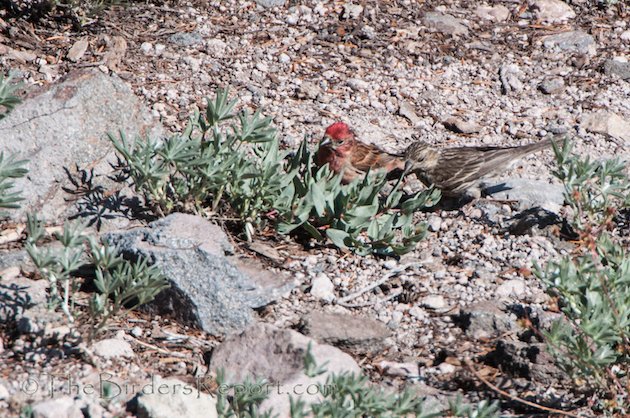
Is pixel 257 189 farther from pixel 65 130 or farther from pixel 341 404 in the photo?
pixel 341 404

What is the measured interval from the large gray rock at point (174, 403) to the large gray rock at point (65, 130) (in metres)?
1.78

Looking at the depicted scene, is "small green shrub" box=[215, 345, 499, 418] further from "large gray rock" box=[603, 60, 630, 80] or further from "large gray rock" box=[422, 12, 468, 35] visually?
"large gray rock" box=[422, 12, 468, 35]

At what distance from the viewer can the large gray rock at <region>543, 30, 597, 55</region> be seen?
28.5 ft

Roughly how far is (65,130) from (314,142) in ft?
7.16

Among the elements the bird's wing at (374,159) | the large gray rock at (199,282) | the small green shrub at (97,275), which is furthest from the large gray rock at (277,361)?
the bird's wing at (374,159)

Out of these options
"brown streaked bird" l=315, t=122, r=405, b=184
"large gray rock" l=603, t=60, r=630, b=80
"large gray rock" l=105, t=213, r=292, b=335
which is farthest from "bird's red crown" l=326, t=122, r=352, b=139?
"large gray rock" l=603, t=60, r=630, b=80

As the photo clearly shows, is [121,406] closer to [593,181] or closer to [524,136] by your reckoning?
[593,181]

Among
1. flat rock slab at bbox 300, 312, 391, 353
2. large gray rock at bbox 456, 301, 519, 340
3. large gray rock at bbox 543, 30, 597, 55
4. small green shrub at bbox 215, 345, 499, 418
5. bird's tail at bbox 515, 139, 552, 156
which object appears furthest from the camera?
large gray rock at bbox 543, 30, 597, 55

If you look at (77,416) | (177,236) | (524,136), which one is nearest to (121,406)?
(77,416)

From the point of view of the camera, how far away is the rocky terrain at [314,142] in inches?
189

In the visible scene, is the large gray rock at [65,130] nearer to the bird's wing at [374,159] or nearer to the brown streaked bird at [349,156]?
the brown streaked bird at [349,156]

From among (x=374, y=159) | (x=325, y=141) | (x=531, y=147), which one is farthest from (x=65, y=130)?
(x=531, y=147)

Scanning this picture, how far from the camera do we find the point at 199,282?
16.8 ft

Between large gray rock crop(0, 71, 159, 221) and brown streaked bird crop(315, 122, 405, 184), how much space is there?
1411mm
